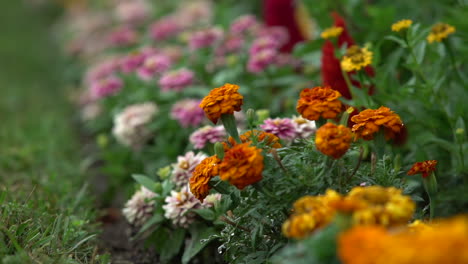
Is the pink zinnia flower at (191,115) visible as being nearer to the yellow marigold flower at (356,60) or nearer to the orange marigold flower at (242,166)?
the yellow marigold flower at (356,60)

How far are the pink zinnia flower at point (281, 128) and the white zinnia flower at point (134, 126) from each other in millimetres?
1004

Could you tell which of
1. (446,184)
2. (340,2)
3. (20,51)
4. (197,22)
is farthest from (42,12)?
(446,184)

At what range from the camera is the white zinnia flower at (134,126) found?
8.24 ft

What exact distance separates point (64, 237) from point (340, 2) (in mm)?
1853

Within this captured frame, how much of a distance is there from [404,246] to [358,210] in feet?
0.49

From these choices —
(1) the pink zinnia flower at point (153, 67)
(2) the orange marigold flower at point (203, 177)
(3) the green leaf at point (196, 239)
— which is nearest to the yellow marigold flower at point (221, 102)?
(2) the orange marigold flower at point (203, 177)

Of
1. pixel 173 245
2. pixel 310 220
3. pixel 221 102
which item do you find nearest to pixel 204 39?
pixel 173 245

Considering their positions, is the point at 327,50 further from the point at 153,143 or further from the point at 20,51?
the point at 20,51

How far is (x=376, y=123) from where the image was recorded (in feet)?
4.32

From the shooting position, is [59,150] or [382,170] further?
[59,150]

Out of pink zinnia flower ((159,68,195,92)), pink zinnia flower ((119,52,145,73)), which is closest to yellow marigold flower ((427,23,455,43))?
pink zinnia flower ((159,68,195,92))

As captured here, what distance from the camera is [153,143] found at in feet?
9.04

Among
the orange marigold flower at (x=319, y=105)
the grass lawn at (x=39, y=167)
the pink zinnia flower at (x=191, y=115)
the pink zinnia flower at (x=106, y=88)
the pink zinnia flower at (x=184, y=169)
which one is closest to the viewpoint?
the orange marigold flower at (x=319, y=105)

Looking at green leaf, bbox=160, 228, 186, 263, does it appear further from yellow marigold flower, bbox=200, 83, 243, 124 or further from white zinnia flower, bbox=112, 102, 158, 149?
white zinnia flower, bbox=112, 102, 158, 149
